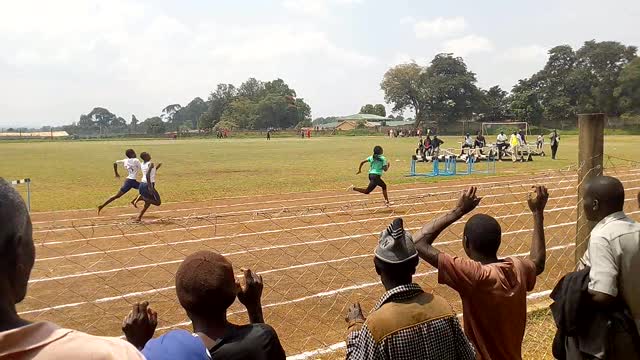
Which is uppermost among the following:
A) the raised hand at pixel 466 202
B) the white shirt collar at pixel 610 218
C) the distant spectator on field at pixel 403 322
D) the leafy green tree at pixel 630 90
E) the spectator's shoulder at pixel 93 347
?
the leafy green tree at pixel 630 90

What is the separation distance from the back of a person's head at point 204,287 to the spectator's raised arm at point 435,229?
106 centimetres

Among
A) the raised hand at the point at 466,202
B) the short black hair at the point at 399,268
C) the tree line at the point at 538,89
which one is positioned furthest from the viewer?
the tree line at the point at 538,89

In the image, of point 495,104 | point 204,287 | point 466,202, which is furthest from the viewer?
point 495,104

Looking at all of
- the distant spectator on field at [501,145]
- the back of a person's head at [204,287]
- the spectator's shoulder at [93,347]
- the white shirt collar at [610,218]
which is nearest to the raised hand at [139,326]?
the back of a person's head at [204,287]

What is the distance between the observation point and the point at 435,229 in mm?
3121

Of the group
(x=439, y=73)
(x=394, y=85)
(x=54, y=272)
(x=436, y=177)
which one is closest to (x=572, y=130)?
(x=439, y=73)

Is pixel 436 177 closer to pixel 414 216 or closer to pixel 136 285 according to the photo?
pixel 414 216

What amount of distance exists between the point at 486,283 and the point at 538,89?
9463 centimetres

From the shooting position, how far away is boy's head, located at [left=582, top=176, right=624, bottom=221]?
10.9 feet

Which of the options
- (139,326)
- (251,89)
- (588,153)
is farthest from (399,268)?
(251,89)

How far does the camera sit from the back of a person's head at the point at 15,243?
1559 millimetres

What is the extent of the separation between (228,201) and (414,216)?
5851 mm

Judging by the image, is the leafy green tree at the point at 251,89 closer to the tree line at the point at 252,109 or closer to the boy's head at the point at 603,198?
the tree line at the point at 252,109

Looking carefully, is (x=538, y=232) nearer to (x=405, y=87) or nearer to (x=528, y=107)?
(x=528, y=107)
